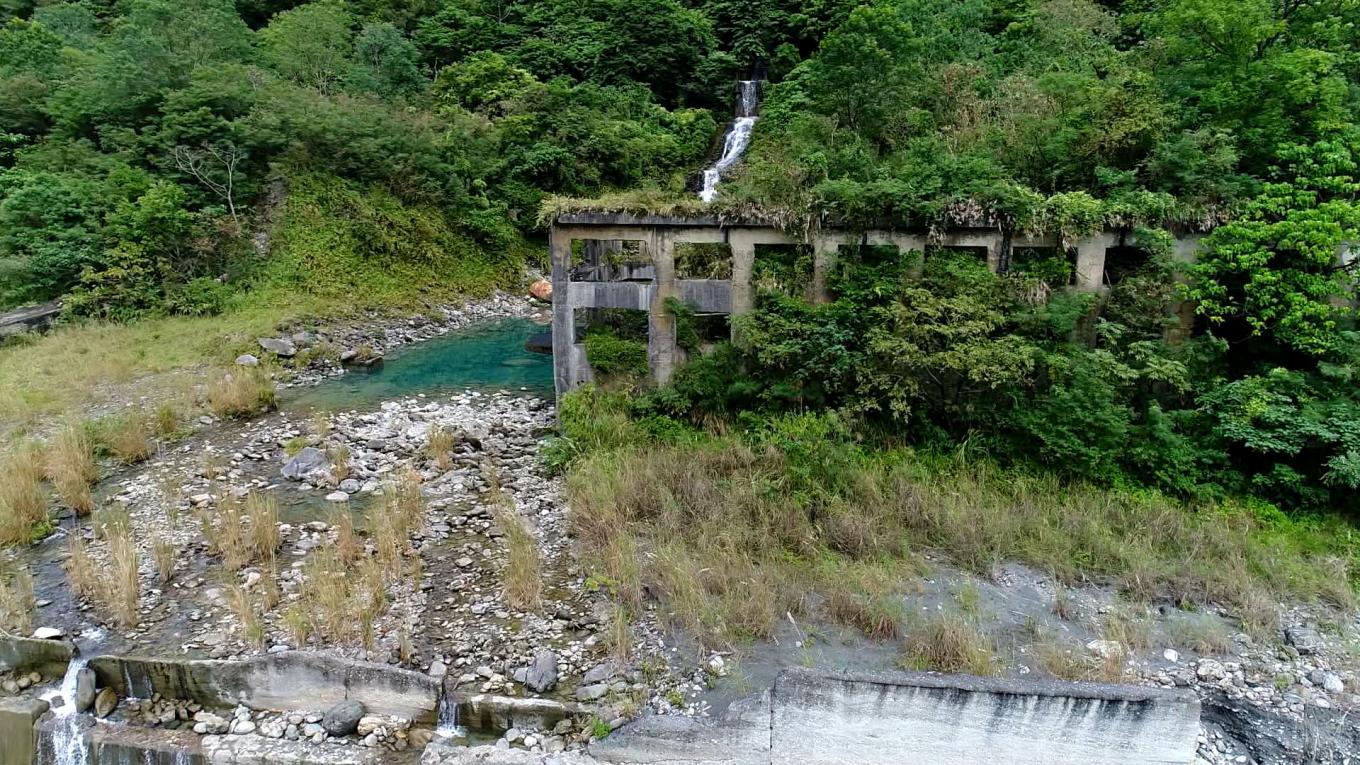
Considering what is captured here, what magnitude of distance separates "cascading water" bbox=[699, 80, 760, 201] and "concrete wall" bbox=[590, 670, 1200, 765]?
18.0 m

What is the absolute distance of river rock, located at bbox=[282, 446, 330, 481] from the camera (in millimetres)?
11734

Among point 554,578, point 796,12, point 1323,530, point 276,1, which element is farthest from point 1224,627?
point 276,1

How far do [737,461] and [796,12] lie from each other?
33.5 meters

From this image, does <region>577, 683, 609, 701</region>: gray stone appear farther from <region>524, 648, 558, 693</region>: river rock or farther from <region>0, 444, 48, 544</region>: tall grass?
<region>0, 444, 48, 544</region>: tall grass

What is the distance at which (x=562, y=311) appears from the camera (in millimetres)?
13445

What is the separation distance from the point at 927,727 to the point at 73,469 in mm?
12761

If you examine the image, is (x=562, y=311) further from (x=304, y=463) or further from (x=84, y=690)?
(x=84, y=690)

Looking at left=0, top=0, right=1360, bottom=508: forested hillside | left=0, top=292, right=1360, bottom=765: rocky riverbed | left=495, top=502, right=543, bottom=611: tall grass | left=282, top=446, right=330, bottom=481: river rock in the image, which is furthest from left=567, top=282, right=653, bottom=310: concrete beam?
left=282, top=446, right=330, bottom=481: river rock

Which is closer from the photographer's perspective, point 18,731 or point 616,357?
point 18,731

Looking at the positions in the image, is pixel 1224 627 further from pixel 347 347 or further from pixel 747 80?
pixel 747 80

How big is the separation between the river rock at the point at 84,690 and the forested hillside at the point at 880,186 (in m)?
8.21

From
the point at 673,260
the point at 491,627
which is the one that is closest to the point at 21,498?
the point at 491,627

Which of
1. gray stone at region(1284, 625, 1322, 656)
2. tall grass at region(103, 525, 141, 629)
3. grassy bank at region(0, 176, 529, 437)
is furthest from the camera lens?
grassy bank at region(0, 176, 529, 437)

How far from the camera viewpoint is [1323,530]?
9344 mm
